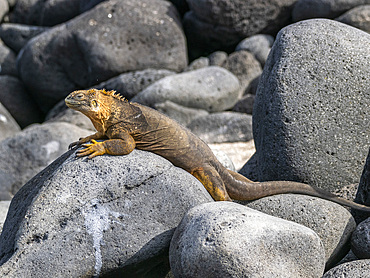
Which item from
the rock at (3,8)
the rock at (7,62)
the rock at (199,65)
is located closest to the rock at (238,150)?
the rock at (199,65)

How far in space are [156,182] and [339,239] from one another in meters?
1.64

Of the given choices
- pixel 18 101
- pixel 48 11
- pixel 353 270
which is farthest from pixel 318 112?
pixel 48 11

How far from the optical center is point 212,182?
15.5 ft

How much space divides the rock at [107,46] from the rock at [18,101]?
0.83 metres

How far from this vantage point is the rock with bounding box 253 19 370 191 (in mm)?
5090

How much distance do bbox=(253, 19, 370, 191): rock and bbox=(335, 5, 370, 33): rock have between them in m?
7.47

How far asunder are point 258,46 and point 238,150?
5.04 m

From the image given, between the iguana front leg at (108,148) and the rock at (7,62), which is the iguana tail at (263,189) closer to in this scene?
the iguana front leg at (108,148)

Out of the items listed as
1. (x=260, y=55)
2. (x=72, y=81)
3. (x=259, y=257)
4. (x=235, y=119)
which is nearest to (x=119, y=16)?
(x=72, y=81)

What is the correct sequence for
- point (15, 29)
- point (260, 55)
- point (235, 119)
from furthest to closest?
point (15, 29) → point (260, 55) → point (235, 119)

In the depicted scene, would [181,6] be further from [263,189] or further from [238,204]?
[238,204]

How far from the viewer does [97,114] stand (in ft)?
14.5

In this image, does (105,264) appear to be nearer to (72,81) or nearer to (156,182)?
(156,182)

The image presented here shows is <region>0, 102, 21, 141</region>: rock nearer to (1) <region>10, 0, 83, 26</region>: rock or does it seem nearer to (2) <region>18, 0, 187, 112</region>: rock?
(2) <region>18, 0, 187, 112</region>: rock
